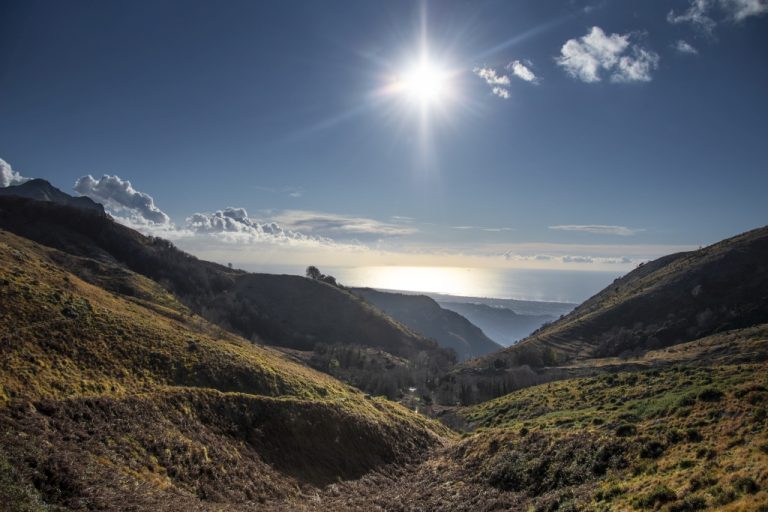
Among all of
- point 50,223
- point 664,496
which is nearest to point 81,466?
point 664,496

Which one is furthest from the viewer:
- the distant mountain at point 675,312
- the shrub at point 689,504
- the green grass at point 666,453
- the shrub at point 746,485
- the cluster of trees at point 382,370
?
the distant mountain at point 675,312

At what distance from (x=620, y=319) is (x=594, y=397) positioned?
13525cm

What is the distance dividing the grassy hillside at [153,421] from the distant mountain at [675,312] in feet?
384

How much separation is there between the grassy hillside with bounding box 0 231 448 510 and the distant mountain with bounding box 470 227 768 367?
117 m

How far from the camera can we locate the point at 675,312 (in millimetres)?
153250

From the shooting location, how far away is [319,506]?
26.8 meters

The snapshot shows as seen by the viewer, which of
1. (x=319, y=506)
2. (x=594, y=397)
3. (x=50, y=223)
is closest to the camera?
(x=319, y=506)

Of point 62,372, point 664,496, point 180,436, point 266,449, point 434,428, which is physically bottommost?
point 434,428

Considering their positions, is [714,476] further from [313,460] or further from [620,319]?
[620,319]

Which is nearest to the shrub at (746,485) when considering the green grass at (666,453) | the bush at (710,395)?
the green grass at (666,453)

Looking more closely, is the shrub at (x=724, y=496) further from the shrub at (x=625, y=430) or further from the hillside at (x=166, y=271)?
the hillside at (x=166, y=271)

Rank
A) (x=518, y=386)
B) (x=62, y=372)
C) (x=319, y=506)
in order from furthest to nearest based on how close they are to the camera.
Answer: (x=518, y=386), (x=62, y=372), (x=319, y=506)

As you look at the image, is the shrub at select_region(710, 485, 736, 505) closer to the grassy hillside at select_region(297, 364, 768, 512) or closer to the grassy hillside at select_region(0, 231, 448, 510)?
the grassy hillside at select_region(297, 364, 768, 512)

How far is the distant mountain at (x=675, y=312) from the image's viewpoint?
138 metres
